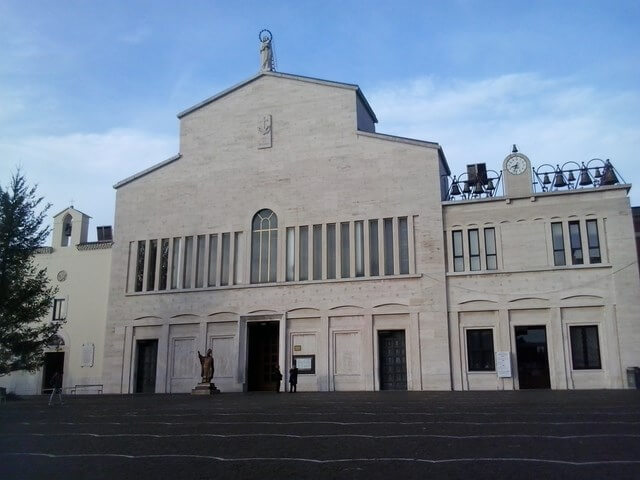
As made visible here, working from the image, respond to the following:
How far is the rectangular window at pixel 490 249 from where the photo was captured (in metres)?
30.2

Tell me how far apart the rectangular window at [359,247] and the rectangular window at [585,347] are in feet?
34.2

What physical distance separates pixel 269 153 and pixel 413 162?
27.1ft

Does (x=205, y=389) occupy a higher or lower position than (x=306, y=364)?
lower

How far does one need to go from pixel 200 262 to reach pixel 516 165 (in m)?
17.9

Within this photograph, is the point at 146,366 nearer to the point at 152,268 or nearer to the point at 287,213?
the point at 152,268

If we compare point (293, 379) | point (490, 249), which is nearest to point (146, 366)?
point (293, 379)

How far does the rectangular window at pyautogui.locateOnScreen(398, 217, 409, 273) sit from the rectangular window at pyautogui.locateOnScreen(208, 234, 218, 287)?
1049cm

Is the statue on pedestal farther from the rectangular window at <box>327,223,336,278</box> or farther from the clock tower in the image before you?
the clock tower

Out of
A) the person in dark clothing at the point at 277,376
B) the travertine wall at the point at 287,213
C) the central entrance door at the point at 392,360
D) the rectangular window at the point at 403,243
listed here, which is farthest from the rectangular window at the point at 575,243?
the person in dark clothing at the point at 277,376

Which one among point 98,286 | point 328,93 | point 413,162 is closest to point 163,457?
point 413,162

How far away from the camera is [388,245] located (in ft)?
104

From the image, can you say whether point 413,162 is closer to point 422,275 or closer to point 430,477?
point 422,275

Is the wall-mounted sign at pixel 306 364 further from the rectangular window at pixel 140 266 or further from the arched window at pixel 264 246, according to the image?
the rectangular window at pixel 140 266

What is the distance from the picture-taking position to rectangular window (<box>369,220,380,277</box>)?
3166 centimetres
